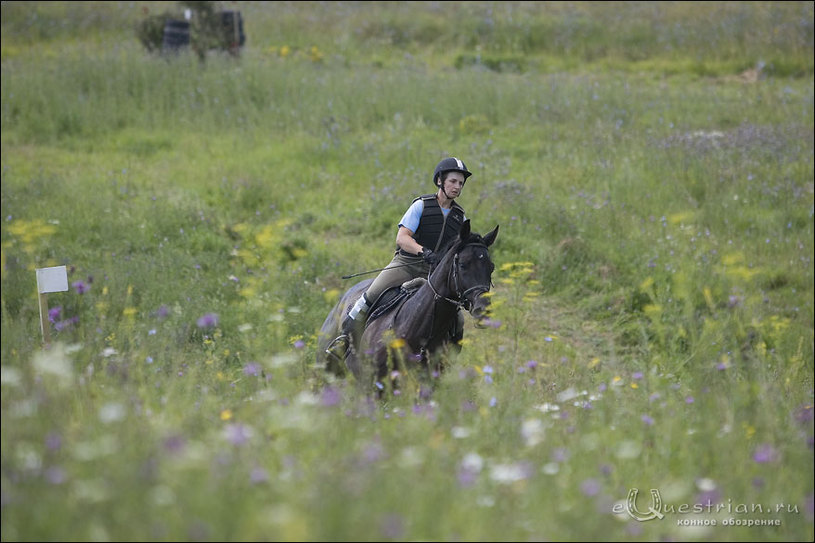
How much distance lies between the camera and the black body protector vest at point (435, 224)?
26.5 feet

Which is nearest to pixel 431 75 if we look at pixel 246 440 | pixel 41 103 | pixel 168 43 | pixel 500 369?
pixel 168 43

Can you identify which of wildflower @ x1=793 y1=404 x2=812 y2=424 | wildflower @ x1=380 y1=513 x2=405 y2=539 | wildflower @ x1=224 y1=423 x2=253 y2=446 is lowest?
wildflower @ x1=793 y1=404 x2=812 y2=424

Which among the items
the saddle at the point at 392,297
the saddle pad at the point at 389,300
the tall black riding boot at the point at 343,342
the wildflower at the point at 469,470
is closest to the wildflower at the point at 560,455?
the wildflower at the point at 469,470

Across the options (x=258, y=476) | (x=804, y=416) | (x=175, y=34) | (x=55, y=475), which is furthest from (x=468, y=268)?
(x=175, y=34)

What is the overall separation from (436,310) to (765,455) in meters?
3.62

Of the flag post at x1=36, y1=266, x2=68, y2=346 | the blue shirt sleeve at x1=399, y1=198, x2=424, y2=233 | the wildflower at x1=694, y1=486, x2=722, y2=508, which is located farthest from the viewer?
the blue shirt sleeve at x1=399, y1=198, x2=424, y2=233

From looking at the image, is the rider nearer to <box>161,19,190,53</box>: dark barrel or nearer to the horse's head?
the horse's head

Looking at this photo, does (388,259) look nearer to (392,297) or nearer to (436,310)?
(392,297)

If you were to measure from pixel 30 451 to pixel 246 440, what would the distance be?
82cm

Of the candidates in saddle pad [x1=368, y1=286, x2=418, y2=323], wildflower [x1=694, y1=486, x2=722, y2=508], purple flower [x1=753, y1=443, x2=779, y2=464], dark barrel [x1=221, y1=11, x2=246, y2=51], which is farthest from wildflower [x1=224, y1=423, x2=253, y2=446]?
dark barrel [x1=221, y1=11, x2=246, y2=51]

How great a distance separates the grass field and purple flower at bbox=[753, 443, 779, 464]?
94 millimetres

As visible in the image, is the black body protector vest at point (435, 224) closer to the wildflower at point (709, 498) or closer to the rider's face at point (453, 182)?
the rider's face at point (453, 182)

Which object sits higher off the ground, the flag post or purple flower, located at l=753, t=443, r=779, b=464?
the flag post

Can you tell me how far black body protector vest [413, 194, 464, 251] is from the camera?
8.06 meters
